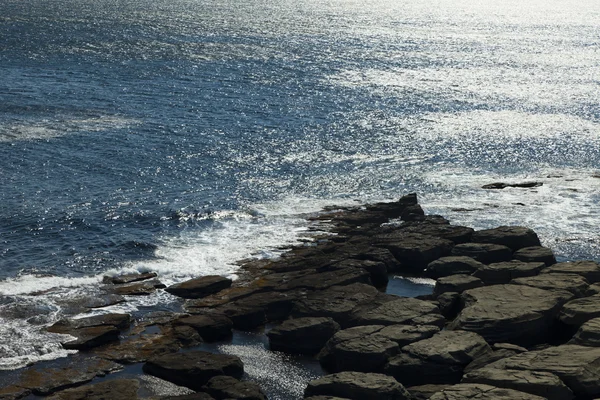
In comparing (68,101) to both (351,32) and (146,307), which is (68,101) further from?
(351,32)

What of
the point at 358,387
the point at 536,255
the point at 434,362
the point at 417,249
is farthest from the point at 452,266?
the point at 358,387

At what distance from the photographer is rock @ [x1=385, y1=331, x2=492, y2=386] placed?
3366cm

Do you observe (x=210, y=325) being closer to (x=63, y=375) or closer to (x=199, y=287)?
(x=199, y=287)

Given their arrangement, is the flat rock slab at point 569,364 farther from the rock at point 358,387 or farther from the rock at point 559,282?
the rock at point 559,282

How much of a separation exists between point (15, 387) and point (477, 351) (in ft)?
57.3

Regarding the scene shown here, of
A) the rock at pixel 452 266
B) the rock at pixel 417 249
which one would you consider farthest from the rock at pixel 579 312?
the rock at pixel 417 249

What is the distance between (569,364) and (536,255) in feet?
49.5

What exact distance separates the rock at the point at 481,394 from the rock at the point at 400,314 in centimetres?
697

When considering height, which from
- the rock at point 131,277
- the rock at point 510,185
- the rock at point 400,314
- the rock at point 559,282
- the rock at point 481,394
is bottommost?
the rock at point 131,277

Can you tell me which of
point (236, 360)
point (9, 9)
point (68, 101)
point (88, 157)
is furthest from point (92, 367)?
point (9, 9)

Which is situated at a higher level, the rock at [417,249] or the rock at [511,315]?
the rock at [511,315]

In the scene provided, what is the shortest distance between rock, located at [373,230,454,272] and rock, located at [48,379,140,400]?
19152 millimetres

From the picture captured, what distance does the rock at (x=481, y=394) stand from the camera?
30.2m

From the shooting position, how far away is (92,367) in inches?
1427
